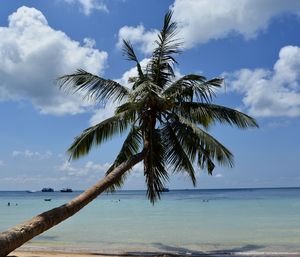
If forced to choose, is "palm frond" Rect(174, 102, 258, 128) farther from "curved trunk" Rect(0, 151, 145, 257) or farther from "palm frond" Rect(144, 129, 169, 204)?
"curved trunk" Rect(0, 151, 145, 257)

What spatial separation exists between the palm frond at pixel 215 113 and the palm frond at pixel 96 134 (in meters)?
1.49

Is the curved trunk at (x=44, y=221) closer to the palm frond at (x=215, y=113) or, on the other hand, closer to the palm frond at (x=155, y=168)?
the palm frond at (x=155, y=168)

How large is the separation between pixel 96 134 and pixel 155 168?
6.31 feet

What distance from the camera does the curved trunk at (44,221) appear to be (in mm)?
6836

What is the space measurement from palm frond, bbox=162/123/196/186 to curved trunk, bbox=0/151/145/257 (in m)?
1.99

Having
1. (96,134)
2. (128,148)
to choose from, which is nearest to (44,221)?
(96,134)

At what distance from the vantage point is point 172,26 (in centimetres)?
1240

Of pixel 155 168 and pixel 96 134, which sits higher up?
pixel 96 134

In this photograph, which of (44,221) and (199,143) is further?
(199,143)

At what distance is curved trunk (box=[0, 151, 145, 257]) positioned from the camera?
269 inches

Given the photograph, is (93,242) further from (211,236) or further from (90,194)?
(90,194)

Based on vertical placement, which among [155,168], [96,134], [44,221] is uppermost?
[96,134]

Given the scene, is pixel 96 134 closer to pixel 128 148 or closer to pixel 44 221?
pixel 128 148

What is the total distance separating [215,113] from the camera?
1202cm
